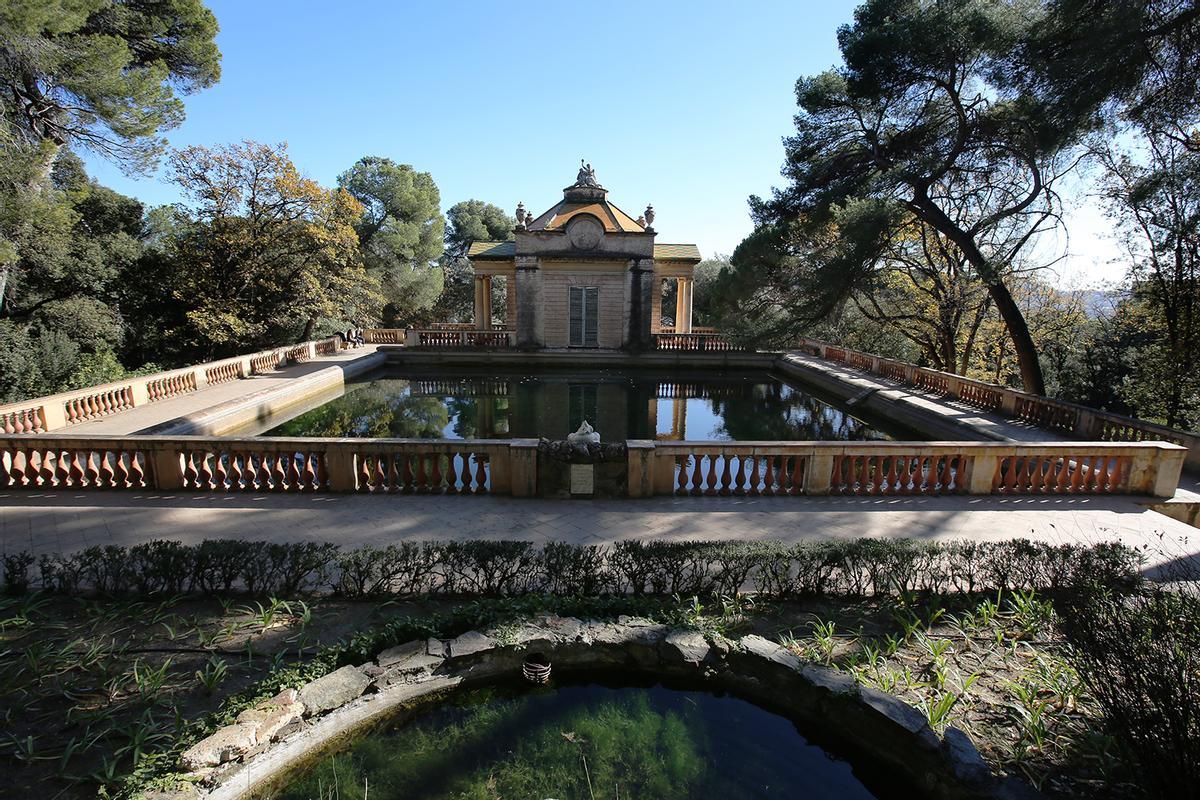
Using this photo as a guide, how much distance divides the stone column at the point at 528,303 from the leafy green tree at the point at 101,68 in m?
12.9

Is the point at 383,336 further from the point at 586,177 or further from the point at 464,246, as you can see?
the point at 464,246

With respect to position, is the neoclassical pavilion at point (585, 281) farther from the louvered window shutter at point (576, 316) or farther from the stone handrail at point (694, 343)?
the stone handrail at point (694, 343)

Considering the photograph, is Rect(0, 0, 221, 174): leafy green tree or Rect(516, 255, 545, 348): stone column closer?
Rect(0, 0, 221, 174): leafy green tree

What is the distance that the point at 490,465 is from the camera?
25.1 feet

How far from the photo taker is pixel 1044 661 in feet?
13.6

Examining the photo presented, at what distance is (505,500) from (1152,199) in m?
14.0

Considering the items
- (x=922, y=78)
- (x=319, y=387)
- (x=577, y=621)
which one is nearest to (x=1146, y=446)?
(x=577, y=621)

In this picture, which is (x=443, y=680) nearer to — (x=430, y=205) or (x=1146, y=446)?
(x=1146, y=446)

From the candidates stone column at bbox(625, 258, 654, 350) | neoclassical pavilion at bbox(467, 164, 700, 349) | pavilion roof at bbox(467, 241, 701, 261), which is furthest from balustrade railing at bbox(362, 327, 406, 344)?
stone column at bbox(625, 258, 654, 350)

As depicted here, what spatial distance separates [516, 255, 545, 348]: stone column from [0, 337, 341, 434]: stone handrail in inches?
410

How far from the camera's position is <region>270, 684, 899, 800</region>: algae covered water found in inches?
129

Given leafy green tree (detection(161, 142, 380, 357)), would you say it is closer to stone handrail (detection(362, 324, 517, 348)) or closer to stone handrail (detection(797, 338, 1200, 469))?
stone handrail (detection(362, 324, 517, 348))

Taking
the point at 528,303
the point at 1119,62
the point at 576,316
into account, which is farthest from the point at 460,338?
the point at 1119,62

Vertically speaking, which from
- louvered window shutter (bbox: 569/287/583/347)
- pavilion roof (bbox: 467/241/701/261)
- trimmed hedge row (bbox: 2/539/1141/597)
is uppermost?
pavilion roof (bbox: 467/241/701/261)
